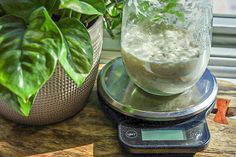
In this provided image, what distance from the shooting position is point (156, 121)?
780mm

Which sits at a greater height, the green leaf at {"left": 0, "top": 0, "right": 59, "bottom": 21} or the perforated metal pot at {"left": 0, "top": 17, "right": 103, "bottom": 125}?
the green leaf at {"left": 0, "top": 0, "right": 59, "bottom": 21}

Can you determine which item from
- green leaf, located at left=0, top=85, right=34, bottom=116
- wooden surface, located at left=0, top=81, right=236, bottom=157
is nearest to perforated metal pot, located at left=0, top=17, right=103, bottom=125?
wooden surface, located at left=0, top=81, right=236, bottom=157

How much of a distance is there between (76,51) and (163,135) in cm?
23

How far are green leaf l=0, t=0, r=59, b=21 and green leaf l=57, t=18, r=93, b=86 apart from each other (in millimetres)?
30

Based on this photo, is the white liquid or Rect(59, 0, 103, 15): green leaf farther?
the white liquid

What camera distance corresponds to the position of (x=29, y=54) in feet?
1.93

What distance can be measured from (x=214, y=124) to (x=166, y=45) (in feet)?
0.62

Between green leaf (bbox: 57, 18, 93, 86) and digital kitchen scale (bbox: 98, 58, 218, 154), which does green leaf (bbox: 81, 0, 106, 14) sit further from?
digital kitchen scale (bbox: 98, 58, 218, 154)

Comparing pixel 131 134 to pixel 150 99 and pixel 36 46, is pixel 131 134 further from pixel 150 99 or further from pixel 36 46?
pixel 36 46

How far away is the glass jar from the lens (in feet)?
2.44

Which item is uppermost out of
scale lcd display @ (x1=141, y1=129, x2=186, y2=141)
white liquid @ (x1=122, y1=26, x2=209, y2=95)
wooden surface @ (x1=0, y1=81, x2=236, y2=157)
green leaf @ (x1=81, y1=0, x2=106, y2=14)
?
green leaf @ (x1=81, y1=0, x2=106, y2=14)

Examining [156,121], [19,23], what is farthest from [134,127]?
[19,23]

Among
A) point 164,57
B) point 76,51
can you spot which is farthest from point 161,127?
point 76,51

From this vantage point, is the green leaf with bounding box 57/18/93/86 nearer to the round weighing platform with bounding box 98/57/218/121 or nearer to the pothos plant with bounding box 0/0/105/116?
the pothos plant with bounding box 0/0/105/116
